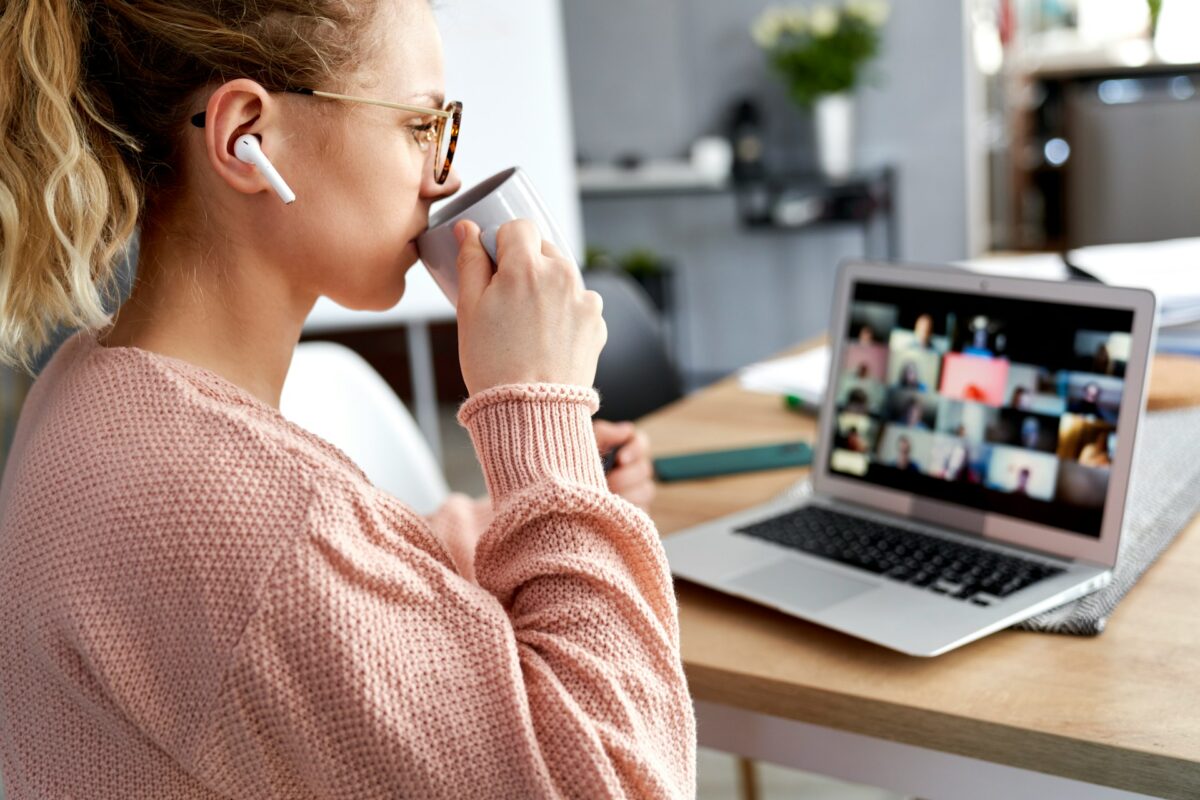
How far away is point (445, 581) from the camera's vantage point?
681mm

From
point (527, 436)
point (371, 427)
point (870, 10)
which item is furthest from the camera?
point (870, 10)

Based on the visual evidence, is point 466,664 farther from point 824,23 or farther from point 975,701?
point 824,23

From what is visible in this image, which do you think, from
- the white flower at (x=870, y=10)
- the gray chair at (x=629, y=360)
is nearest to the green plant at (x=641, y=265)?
the white flower at (x=870, y=10)

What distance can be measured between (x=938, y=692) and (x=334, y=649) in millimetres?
415

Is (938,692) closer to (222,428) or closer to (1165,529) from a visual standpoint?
(1165,529)

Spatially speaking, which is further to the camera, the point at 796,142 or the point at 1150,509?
the point at 796,142

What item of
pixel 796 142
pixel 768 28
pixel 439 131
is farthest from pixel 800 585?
pixel 796 142

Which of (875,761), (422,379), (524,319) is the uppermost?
(524,319)

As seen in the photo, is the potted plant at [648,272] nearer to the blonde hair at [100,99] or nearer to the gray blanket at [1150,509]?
the gray blanket at [1150,509]

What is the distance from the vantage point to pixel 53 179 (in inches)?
28.4

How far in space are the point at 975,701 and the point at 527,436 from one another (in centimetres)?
35

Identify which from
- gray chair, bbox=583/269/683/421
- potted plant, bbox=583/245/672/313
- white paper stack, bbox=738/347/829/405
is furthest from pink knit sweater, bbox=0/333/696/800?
potted plant, bbox=583/245/672/313

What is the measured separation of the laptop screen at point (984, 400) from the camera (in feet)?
3.11

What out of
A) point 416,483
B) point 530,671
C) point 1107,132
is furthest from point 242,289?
point 1107,132
